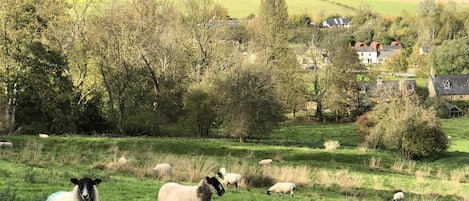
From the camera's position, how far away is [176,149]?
33781 mm

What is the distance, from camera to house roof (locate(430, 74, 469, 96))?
316 feet

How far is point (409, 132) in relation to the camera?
139 feet

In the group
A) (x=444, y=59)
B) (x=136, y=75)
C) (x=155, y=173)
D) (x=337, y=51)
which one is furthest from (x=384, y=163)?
(x=444, y=59)

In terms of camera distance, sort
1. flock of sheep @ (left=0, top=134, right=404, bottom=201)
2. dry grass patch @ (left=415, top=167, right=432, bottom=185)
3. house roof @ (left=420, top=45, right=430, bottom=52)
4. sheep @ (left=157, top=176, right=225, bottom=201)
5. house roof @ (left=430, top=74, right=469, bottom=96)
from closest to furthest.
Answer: flock of sheep @ (left=0, top=134, right=404, bottom=201) < sheep @ (left=157, top=176, right=225, bottom=201) < dry grass patch @ (left=415, top=167, right=432, bottom=185) < house roof @ (left=430, top=74, right=469, bottom=96) < house roof @ (left=420, top=45, right=430, bottom=52)

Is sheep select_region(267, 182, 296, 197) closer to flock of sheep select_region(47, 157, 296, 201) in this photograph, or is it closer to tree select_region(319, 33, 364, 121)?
flock of sheep select_region(47, 157, 296, 201)

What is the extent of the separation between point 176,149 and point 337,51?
51.8 meters

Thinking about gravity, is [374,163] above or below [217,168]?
below

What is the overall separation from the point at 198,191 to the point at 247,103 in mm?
28974

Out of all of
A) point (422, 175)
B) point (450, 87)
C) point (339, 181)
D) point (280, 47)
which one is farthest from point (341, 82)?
point (339, 181)

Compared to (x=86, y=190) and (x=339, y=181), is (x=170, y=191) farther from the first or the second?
(x=339, y=181)

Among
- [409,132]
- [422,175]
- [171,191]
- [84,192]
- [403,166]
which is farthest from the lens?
[409,132]

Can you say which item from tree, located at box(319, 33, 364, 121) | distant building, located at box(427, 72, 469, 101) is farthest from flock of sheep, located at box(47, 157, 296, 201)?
distant building, located at box(427, 72, 469, 101)

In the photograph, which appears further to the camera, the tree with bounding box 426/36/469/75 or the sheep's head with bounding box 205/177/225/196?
the tree with bounding box 426/36/469/75

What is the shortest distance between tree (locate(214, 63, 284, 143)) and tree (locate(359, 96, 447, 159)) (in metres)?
9.42
